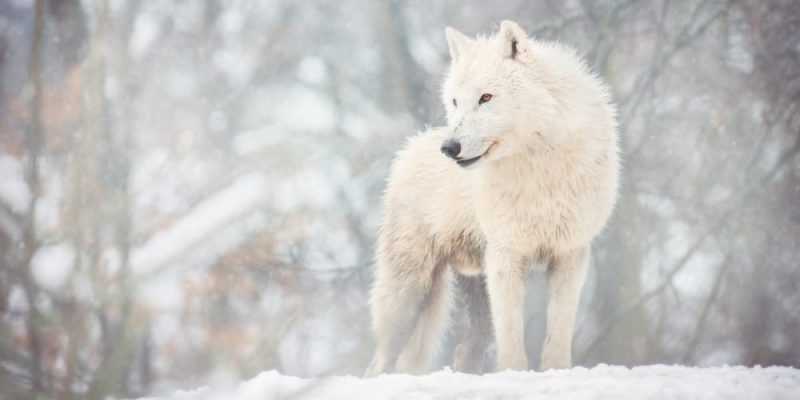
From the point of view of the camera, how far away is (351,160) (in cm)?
478

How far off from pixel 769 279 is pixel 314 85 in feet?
9.27

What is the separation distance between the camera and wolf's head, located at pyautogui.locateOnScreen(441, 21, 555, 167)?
2.96 m

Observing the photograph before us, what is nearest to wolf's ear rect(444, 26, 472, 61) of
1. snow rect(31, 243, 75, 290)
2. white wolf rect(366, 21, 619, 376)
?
white wolf rect(366, 21, 619, 376)

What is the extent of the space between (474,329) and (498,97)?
4.00ft

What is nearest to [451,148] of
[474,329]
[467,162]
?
[467,162]

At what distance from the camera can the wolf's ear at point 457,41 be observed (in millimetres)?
3211

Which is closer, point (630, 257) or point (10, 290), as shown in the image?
point (10, 290)

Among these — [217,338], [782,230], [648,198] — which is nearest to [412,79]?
[648,198]

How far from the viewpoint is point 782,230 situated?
4.72m

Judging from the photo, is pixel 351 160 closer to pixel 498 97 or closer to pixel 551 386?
pixel 498 97

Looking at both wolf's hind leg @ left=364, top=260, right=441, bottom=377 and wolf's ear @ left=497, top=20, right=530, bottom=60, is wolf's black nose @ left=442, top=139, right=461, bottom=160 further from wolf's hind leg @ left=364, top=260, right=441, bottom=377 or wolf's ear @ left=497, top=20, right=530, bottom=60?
wolf's hind leg @ left=364, top=260, right=441, bottom=377

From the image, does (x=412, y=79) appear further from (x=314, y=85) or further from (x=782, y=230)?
(x=782, y=230)

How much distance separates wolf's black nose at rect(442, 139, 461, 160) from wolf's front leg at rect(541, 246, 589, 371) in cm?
66

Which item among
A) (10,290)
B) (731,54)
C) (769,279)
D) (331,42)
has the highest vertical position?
(331,42)
